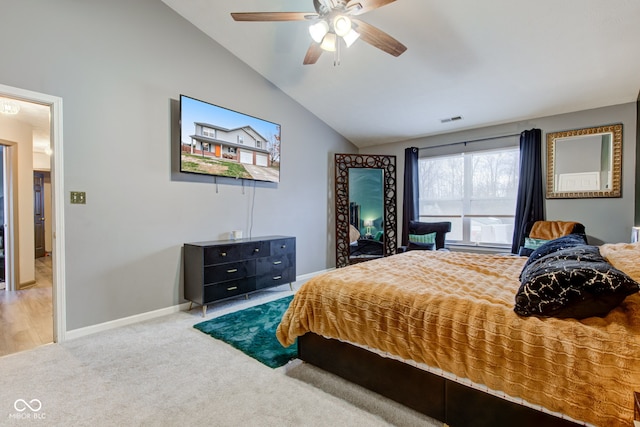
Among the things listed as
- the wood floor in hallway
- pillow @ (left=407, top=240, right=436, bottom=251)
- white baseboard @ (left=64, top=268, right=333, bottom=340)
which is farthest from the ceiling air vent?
the wood floor in hallway

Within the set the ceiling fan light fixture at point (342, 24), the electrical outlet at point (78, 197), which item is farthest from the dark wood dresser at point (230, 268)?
the ceiling fan light fixture at point (342, 24)

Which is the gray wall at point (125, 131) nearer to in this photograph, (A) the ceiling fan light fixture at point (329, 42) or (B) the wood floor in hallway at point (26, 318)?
(B) the wood floor in hallway at point (26, 318)

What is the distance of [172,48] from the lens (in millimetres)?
3312

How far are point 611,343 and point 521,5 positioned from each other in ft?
9.09

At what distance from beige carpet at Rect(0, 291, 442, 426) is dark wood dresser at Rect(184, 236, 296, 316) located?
0.75m

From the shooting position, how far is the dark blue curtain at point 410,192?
521 centimetres

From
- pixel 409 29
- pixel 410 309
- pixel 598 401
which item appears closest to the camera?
pixel 598 401

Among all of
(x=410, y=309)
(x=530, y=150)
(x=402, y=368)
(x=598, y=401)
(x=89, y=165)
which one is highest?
(x=530, y=150)

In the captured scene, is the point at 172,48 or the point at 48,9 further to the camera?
the point at 172,48

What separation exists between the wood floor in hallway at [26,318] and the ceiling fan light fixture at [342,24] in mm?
3575

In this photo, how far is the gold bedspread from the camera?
1098mm

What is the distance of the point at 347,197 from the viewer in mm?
5355

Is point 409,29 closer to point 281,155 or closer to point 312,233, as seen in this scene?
point 281,155

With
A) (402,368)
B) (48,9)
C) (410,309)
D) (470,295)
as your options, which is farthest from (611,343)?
(48,9)
